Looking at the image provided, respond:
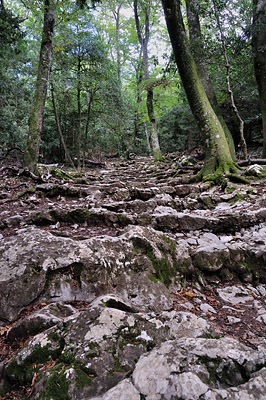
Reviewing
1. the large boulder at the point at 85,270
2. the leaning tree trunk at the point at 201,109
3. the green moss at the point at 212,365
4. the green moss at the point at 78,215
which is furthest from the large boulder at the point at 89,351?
the leaning tree trunk at the point at 201,109

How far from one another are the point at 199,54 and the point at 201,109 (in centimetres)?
307

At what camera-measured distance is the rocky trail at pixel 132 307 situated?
3.32ft

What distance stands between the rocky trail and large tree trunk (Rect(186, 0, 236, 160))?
596 cm

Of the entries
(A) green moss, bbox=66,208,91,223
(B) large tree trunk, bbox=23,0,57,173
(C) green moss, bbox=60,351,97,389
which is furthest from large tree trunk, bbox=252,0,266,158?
(C) green moss, bbox=60,351,97,389

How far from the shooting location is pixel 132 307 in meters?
1.64

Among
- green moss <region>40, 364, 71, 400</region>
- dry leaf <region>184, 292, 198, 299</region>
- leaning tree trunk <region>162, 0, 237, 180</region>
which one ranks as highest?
leaning tree trunk <region>162, 0, 237, 180</region>

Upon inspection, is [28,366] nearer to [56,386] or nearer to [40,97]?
[56,386]

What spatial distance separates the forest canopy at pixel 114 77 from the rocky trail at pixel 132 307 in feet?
12.0

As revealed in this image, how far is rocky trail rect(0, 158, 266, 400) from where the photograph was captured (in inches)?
39.8

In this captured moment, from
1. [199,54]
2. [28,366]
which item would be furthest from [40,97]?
[28,366]

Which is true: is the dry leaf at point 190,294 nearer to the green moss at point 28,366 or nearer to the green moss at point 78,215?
the green moss at point 28,366

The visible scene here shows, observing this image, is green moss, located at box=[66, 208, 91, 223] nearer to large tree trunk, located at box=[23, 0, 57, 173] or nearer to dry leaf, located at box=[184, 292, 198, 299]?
dry leaf, located at box=[184, 292, 198, 299]

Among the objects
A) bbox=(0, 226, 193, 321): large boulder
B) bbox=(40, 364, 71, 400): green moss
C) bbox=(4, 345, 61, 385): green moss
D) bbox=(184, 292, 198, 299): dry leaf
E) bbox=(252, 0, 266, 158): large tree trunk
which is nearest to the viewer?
bbox=(40, 364, 71, 400): green moss

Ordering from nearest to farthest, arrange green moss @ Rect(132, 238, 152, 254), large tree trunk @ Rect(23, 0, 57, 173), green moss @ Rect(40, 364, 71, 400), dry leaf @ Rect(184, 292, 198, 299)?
green moss @ Rect(40, 364, 71, 400), dry leaf @ Rect(184, 292, 198, 299), green moss @ Rect(132, 238, 152, 254), large tree trunk @ Rect(23, 0, 57, 173)
